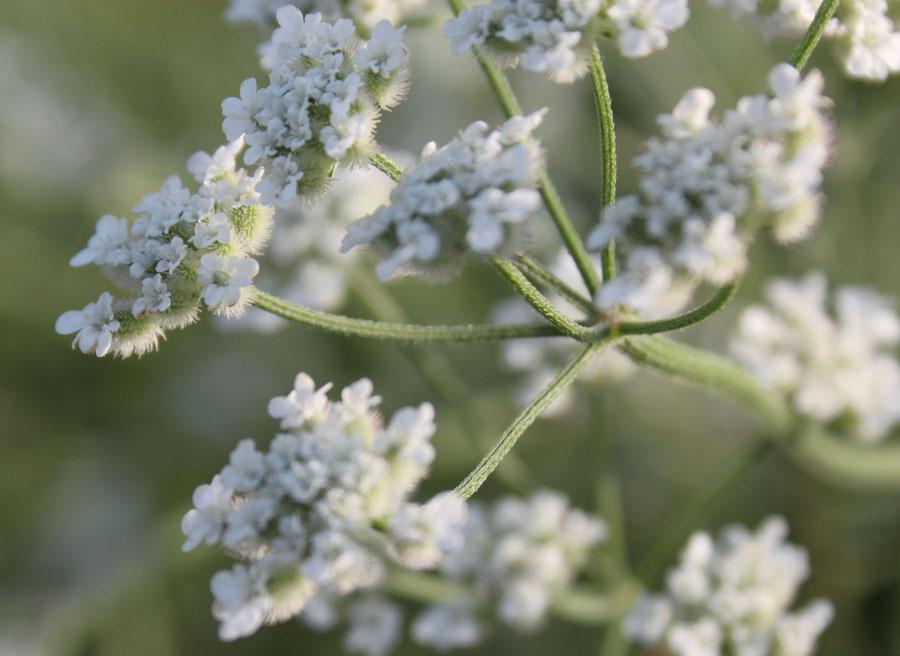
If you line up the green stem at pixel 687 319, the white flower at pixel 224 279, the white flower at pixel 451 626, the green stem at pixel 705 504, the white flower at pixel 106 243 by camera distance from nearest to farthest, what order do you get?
1. the green stem at pixel 687 319
2. the white flower at pixel 224 279
3. the white flower at pixel 106 243
4. the green stem at pixel 705 504
5. the white flower at pixel 451 626

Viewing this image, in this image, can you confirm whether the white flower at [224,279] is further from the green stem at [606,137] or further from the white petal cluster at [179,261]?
the green stem at [606,137]

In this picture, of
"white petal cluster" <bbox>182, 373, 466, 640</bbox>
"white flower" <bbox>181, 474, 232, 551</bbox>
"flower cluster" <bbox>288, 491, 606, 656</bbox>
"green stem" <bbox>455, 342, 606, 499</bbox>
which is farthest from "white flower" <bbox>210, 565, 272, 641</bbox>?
"flower cluster" <bbox>288, 491, 606, 656</bbox>

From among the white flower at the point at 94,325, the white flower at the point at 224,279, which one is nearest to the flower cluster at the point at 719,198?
the white flower at the point at 224,279

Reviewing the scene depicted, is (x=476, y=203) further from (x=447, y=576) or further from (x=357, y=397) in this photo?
(x=447, y=576)

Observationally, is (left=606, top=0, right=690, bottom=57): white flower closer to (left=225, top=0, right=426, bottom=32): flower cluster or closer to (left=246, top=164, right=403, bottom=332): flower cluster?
(left=225, top=0, right=426, bottom=32): flower cluster

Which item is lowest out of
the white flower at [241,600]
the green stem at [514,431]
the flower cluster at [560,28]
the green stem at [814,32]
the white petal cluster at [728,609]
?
the white petal cluster at [728,609]

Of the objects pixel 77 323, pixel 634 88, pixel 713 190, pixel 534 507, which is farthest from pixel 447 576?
pixel 634 88

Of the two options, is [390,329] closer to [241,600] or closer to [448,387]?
[241,600]
